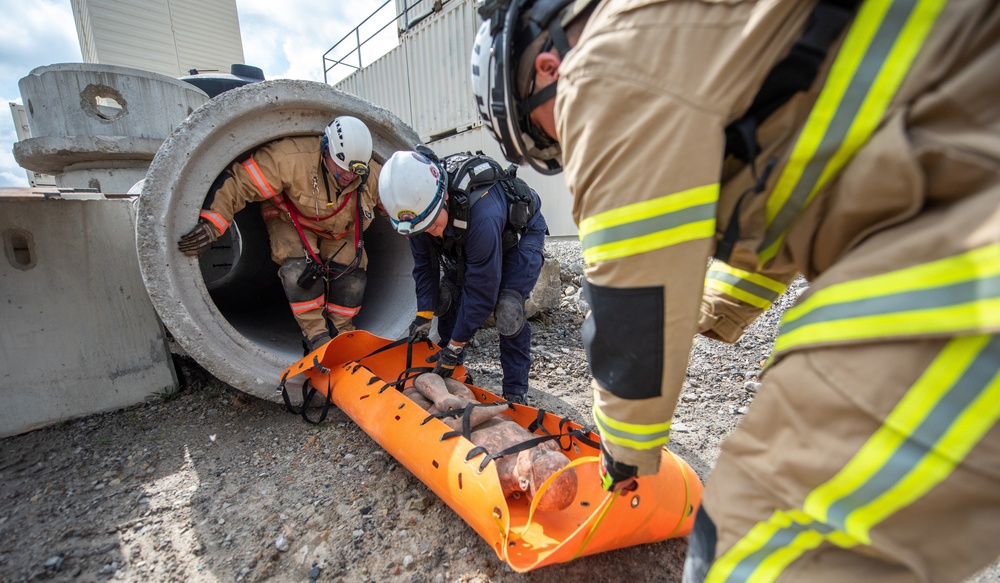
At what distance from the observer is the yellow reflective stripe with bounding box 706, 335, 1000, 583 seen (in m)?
0.66

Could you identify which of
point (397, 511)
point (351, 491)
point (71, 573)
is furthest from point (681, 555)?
point (71, 573)

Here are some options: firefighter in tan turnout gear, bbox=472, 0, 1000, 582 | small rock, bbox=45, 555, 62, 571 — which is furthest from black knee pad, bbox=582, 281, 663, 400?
small rock, bbox=45, 555, 62, 571

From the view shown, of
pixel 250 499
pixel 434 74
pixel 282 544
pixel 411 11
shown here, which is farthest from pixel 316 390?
pixel 411 11

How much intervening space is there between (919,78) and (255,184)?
3.31 meters

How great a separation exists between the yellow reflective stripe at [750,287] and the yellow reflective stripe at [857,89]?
22.3 inches

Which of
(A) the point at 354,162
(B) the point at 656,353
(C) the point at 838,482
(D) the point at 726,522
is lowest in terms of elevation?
(D) the point at 726,522

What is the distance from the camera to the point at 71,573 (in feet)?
6.26

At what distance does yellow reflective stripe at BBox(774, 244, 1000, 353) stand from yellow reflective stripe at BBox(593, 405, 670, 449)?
14.4 inches

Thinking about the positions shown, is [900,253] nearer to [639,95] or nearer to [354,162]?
[639,95]

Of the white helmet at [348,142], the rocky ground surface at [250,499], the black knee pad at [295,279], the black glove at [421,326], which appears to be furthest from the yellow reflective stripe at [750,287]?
the black knee pad at [295,279]

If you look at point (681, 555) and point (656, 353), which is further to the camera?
point (681, 555)

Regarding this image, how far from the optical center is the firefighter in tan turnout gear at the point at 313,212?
3.05m

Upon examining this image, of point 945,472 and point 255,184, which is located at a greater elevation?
point 255,184

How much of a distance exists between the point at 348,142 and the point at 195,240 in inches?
44.2
